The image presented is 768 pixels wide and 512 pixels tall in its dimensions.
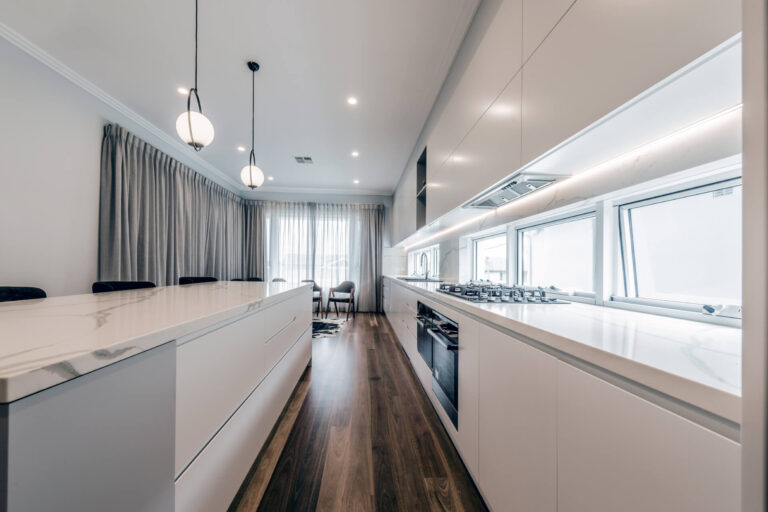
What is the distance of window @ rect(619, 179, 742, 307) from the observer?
922 millimetres

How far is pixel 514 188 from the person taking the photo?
4.83 ft

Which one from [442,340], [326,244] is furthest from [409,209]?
[326,244]

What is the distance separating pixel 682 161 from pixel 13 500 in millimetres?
1700

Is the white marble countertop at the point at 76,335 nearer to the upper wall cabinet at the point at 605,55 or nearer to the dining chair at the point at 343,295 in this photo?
the upper wall cabinet at the point at 605,55

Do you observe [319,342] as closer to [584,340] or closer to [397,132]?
[397,132]

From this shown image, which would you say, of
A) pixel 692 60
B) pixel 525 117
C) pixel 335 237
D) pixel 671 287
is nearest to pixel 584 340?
pixel 692 60

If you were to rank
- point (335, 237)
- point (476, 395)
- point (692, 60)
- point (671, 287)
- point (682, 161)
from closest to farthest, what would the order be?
point (692, 60)
point (682, 161)
point (671, 287)
point (476, 395)
point (335, 237)

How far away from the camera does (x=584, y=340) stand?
0.68m

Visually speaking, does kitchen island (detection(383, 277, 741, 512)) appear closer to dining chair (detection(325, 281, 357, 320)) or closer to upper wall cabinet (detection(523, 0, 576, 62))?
upper wall cabinet (detection(523, 0, 576, 62))

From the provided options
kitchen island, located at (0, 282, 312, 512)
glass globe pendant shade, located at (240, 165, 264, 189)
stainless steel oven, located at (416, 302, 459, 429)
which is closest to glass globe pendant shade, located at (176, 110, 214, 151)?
glass globe pendant shade, located at (240, 165, 264, 189)

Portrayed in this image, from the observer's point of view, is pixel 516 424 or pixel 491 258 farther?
pixel 491 258

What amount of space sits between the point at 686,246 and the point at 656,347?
0.73 m

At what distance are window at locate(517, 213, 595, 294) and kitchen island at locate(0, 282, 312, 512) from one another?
5.77 ft

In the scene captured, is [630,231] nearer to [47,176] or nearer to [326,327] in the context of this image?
[326,327]
